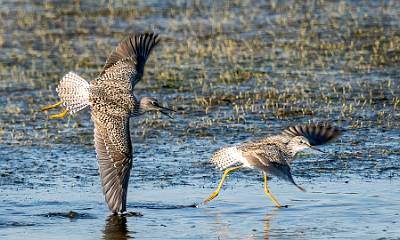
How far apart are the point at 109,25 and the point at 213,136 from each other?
8088mm

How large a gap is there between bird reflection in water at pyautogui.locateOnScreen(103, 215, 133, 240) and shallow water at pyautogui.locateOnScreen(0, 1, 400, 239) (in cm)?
2

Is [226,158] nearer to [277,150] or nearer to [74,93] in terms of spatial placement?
[277,150]

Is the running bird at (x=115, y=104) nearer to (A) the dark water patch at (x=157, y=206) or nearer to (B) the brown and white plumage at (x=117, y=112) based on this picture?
(B) the brown and white plumage at (x=117, y=112)

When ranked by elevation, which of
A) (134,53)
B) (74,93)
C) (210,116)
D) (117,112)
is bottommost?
(210,116)

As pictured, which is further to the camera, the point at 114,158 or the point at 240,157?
the point at 240,157

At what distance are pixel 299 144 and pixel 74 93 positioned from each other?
2.18 metres

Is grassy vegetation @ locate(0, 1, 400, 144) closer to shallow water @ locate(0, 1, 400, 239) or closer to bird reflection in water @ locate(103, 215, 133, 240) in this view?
shallow water @ locate(0, 1, 400, 239)

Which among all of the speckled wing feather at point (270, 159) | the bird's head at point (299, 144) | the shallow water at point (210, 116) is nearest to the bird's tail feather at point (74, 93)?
the shallow water at point (210, 116)

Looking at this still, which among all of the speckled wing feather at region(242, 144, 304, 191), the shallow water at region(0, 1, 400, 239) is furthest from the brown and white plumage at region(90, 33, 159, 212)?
the speckled wing feather at region(242, 144, 304, 191)

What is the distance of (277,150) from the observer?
9.38 metres

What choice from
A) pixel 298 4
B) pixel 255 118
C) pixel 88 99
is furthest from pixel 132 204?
pixel 298 4

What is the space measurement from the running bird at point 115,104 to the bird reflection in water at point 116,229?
0.13 meters

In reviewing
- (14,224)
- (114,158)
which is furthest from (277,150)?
(14,224)

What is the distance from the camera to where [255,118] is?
1294cm
